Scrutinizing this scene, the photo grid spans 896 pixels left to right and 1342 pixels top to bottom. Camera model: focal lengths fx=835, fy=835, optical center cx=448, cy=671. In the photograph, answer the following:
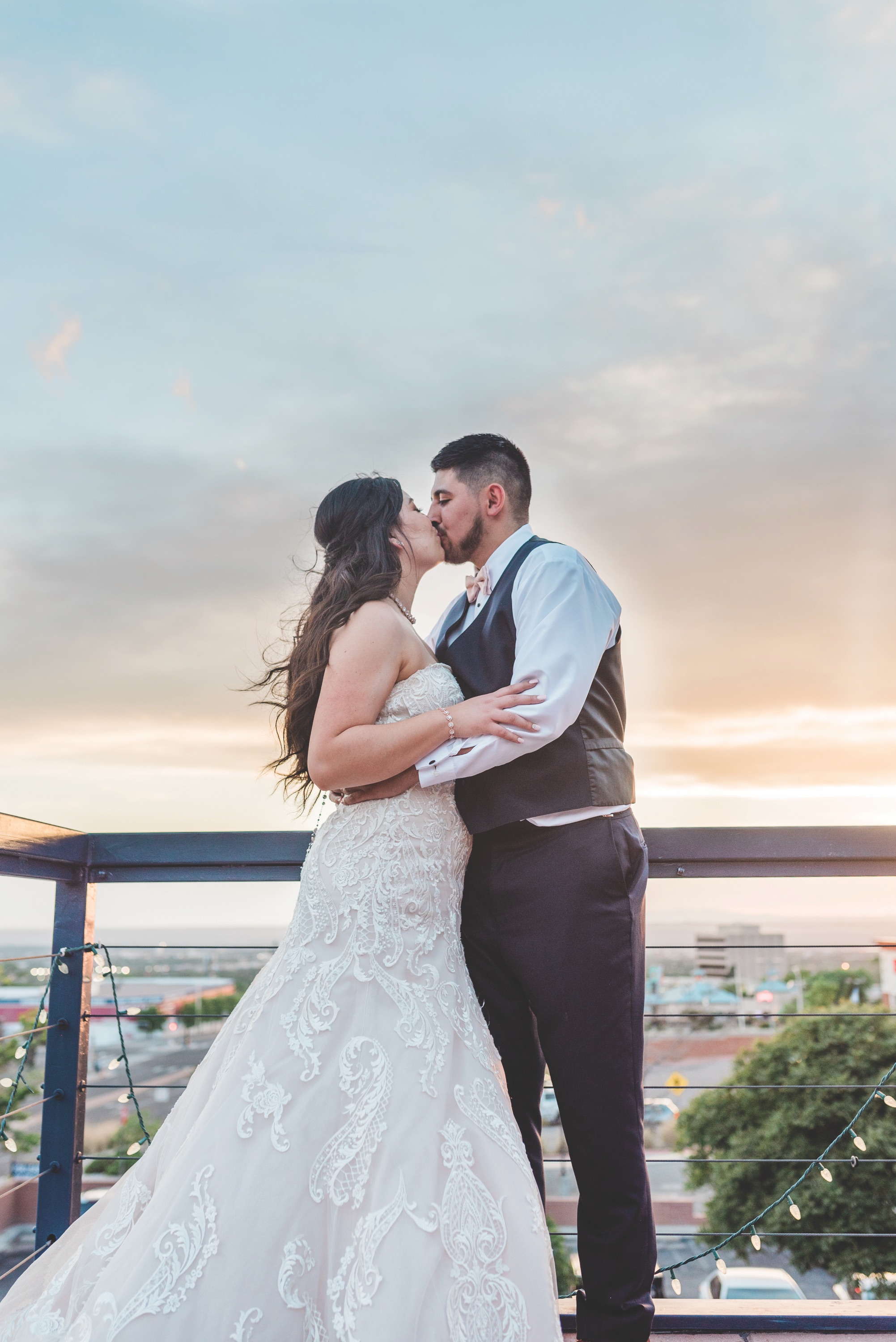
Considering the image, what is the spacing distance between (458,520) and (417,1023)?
4.22 feet

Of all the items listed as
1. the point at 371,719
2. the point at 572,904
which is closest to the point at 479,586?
Answer: the point at 371,719

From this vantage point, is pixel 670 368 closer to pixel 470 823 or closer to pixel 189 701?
pixel 470 823

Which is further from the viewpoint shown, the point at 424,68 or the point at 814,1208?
the point at 814,1208

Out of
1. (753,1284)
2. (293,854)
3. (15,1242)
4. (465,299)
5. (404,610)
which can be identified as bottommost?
(15,1242)

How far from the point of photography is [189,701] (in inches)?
462

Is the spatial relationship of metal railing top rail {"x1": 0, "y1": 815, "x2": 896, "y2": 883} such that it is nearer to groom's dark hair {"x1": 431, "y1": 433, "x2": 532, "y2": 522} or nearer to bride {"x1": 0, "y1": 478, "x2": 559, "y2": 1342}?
bride {"x1": 0, "y1": 478, "x2": 559, "y2": 1342}

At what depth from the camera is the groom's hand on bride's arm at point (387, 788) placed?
5.85ft

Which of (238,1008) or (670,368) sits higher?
(670,368)

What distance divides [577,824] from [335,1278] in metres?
0.87

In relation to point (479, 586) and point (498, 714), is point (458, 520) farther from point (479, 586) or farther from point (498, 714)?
point (498, 714)

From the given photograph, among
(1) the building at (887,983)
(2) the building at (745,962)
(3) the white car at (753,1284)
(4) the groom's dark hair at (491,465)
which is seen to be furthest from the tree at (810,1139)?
(2) the building at (745,962)

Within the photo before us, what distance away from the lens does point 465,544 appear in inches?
89.4

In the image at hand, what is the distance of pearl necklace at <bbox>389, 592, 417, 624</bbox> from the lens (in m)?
2.01

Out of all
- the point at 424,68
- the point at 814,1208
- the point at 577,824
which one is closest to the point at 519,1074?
the point at 577,824
